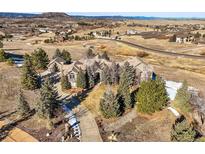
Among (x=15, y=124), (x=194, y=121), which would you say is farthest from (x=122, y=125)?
(x=15, y=124)

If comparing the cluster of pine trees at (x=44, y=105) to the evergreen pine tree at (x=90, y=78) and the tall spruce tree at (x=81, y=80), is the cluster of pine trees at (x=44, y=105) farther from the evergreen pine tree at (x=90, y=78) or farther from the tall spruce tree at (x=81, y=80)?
the evergreen pine tree at (x=90, y=78)

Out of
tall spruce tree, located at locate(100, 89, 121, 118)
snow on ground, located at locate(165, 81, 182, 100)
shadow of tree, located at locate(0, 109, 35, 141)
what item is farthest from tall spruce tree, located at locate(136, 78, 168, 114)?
shadow of tree, located at locate(0, 109, 35, 141)

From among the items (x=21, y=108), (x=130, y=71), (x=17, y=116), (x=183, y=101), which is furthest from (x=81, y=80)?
(x=183, y=101)

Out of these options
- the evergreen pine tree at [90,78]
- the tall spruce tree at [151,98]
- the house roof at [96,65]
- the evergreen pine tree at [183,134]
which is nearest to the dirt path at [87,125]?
the tall spruce tree at [151,98]

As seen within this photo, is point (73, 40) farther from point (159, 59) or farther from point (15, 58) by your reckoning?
point (159, 59)

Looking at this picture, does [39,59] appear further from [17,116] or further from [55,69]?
[17,116]
